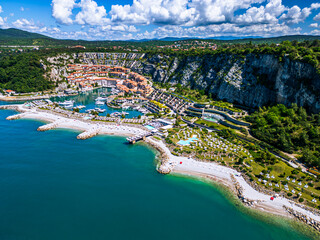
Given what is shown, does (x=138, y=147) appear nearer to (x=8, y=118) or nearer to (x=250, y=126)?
(x=250, y=126)

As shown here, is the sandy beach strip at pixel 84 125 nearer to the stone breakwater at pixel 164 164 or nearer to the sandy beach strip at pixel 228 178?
the stone breakwater at pixel 164 164

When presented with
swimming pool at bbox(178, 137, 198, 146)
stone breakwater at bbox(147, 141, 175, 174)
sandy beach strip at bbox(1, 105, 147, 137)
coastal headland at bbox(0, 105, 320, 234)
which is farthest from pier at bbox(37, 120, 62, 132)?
swimming pool at bbox(178, 137, 198, 146)

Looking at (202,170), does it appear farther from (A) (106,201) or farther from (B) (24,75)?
(B) (24,75)

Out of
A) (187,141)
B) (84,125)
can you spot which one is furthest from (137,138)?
(84,125)

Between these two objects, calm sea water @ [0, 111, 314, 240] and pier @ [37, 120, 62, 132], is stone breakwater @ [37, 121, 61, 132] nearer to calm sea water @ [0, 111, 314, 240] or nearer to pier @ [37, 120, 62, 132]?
pier @ [37, 120, 62, 132]

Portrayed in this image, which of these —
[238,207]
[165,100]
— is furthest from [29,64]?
[238,207]

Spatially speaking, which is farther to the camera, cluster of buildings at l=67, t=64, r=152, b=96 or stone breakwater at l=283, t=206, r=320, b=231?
cluster of buildings at l=67, t=64, r=152, b=96
